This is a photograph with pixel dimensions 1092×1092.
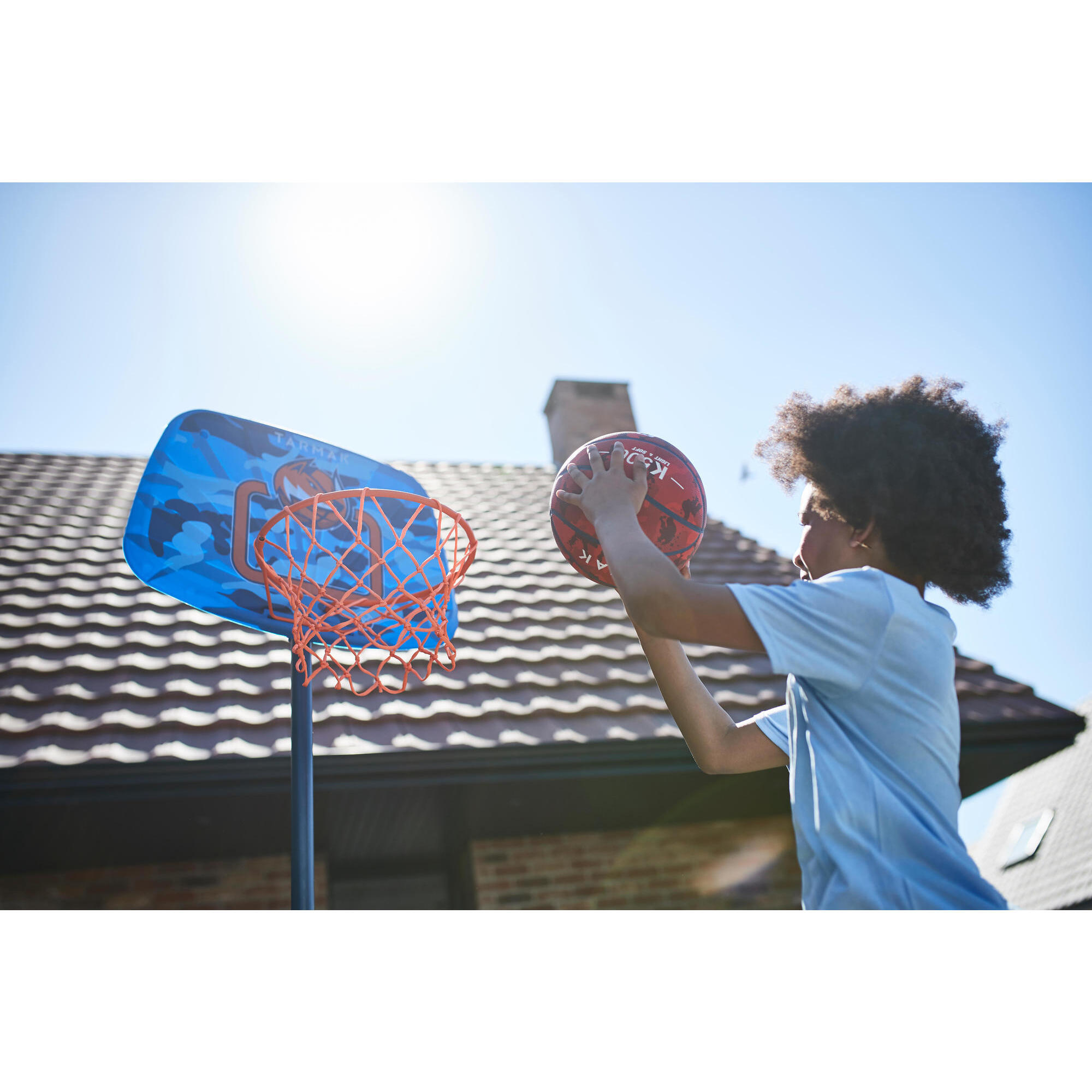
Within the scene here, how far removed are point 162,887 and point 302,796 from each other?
2770mm

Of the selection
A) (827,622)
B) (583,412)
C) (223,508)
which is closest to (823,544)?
(827,622)

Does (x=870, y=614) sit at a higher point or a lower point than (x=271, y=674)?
lower

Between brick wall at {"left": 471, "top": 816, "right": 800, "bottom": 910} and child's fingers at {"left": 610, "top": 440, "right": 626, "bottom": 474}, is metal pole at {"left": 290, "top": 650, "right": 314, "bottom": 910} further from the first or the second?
brick wall at {"left": 471, "top": 816, "right": 800, "bottom": 910}

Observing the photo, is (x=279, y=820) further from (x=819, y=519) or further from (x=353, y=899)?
(x=819, y=519)

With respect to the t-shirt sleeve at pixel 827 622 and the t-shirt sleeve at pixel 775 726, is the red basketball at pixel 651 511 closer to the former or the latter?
the t-shirt sleeve at pixel 775 726

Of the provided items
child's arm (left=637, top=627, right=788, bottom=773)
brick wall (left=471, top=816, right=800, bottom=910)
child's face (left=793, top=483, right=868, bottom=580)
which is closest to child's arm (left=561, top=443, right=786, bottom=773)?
child's arm (left=637, top=627, right=788, bottom=773)

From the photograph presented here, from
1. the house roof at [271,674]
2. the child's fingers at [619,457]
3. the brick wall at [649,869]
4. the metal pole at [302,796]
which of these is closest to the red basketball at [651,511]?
the child's fingers at [619,457]

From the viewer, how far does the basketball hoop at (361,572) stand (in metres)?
3.06

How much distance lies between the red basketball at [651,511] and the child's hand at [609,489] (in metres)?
0.08

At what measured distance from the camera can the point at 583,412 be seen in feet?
32.0

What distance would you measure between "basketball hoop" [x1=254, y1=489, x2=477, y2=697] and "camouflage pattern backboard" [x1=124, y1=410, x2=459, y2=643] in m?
0.03

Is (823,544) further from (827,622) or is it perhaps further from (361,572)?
(361,572)

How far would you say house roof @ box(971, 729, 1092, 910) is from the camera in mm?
13078
